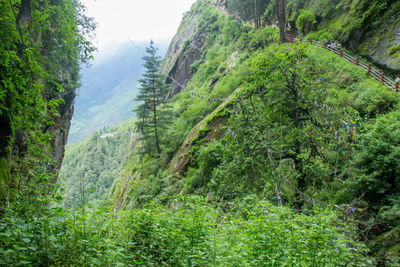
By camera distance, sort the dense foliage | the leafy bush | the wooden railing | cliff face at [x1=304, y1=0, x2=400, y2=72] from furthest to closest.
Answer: the leafy bush → cliff face at [x1=304, y1=0, x2=400, y2=72] → the wooden railing → the dense foliage

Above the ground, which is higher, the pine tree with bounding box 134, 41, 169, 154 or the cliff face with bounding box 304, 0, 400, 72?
the cliff face with bounding box 304, 0, 400, 72

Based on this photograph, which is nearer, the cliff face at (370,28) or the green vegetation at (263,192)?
the green vegetation at (263,192)

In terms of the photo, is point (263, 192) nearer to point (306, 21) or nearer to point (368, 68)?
point (368, 68)

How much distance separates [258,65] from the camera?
9578mm

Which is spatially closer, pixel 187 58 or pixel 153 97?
pixel 153 97

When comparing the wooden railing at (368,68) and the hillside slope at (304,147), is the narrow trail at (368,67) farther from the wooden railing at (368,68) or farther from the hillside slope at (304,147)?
the hillside slope at (304,147)

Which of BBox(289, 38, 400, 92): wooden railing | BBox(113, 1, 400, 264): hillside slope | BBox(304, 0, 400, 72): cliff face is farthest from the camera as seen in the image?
BBox(304, 0, 400, 72): cliff face

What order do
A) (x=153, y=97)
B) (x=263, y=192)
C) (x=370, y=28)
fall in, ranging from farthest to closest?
(x=153, y=97) < (x=370, y=28) < (x=263, y=192)

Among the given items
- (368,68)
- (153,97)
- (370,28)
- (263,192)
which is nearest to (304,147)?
(263,192)

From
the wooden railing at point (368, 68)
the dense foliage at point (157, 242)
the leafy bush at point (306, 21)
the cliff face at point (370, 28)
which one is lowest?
the dense foliage at point (157, 242)

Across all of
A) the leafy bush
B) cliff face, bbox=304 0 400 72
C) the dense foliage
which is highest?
the leafy bush

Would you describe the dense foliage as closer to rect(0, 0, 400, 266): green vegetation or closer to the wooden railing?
rect(0, 0, 400, 266): green vegetation

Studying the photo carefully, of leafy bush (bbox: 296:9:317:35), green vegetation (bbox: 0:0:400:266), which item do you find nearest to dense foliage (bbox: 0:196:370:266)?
green vegetation (bbox: 0:0:400:266)

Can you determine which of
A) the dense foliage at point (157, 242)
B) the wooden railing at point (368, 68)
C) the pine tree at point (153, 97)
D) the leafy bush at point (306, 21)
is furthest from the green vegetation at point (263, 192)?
the pine tree at point (153, 97)
